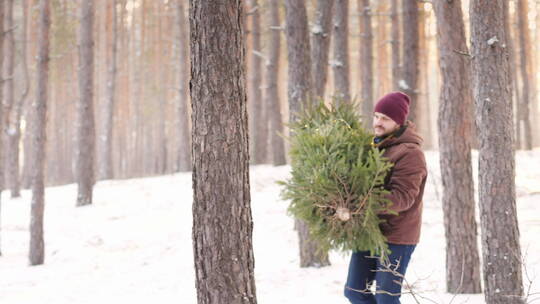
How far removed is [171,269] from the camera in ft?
25.6

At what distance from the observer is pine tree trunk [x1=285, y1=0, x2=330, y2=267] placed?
7.04 meters

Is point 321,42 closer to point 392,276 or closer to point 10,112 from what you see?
point 392,276

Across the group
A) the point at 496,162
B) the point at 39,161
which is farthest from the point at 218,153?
the point at 39,161

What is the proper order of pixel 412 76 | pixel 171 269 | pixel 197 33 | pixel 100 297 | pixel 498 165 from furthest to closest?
pixel 412 76 → pixel 171 269 → pixel 100 297 → pixel 498 165 → pixel 197 33

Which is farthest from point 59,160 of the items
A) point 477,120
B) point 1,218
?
point 477,120

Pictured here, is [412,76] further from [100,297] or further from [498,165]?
[100,297]

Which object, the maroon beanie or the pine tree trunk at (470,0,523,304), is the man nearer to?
the maroon beanie

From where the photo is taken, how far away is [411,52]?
9570 millimetres

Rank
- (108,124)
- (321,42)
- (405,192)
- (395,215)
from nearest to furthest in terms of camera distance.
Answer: (405,192) → (395,215) → (321,42) → (108,124)

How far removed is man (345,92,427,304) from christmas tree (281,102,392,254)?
86 mm

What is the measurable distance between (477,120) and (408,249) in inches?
60.9

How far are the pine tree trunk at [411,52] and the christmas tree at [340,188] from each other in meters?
6.38

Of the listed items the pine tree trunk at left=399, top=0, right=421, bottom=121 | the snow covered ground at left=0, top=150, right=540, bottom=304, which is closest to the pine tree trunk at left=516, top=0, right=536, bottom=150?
the snow covered ground at left=0, top=150, right=540, bottom=304

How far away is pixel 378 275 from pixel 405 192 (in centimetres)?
57
